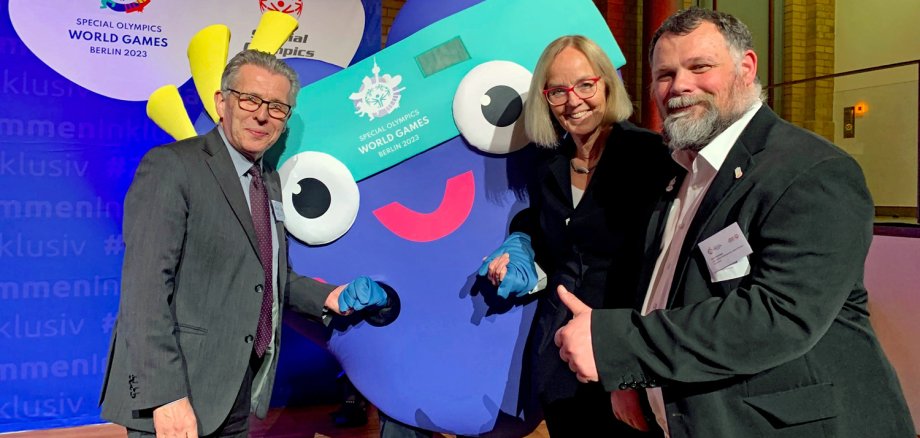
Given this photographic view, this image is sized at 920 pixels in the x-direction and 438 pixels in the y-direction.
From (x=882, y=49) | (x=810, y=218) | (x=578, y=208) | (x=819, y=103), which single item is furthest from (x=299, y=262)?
(x=882, y=49)

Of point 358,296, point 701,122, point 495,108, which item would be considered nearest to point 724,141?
point 701,122

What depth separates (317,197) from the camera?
1794 millimetres

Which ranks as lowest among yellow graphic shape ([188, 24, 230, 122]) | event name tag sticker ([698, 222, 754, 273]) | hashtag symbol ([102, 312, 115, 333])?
hashtag symbol ([102, 312, 115, 333])

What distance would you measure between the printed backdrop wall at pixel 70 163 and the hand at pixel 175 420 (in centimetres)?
177

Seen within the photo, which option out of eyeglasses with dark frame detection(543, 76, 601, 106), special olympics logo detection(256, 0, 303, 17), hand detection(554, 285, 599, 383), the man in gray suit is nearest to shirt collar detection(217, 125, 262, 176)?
the man in gray suit

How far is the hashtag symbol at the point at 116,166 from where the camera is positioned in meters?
2.80

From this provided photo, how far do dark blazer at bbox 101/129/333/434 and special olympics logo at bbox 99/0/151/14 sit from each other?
1648 mm

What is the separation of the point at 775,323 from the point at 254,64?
1.20 meters

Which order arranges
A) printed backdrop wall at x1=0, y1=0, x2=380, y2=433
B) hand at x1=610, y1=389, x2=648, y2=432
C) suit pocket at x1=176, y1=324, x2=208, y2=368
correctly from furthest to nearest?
printed backdrop wall at x1=0, y1=0, x2=380, y2=433
suit pocket at x1=176, y1=324, x2=208, y2=368
hand at x1=610, y1=389, x2=648, y2=432

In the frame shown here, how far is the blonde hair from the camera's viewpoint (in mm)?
1546

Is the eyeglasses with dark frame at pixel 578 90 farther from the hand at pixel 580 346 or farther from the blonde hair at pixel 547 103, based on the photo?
the hand at pixel 580 346

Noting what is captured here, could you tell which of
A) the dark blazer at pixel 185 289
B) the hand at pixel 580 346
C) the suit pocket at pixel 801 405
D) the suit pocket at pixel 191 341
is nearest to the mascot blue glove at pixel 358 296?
the dark blazer at pixel 185 289

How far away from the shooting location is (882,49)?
6547mm

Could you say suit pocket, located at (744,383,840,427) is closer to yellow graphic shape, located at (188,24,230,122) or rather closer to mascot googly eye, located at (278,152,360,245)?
mascot googly eye, located at (278,152,360,245)
